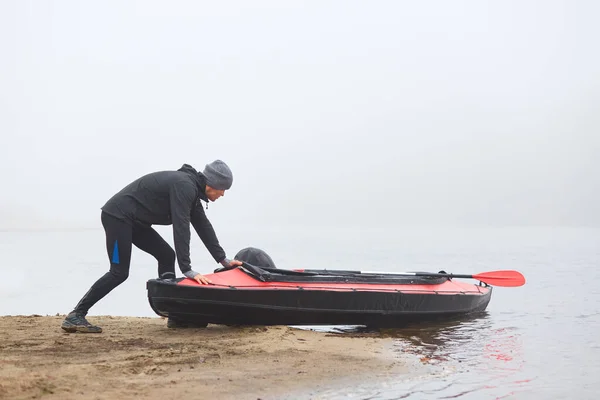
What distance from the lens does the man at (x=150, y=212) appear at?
20.1 ft

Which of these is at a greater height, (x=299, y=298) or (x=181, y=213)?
(x=181, y=213)

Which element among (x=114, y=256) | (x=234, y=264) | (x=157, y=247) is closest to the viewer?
(x=114, y=256)

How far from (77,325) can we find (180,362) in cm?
184

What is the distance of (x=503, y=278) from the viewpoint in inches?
372

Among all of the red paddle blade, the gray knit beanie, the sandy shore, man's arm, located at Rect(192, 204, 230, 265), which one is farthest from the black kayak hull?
the red paddle blade

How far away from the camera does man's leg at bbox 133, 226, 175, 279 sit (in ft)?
21.4

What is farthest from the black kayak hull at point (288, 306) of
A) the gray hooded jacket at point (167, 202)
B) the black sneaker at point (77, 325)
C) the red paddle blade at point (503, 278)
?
the red paddle blade at point (503, 278)

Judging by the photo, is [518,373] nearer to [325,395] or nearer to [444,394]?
[444,394]

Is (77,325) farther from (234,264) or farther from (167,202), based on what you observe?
(234,264)

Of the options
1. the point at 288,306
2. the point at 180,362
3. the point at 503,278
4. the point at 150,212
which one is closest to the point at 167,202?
the point at 150,212

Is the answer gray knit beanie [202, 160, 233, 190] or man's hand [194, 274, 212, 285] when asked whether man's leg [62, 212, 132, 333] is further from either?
gray knit beanie [202, 160, 233, 190]

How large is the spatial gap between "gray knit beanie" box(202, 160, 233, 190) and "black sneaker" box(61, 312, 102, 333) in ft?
5.56

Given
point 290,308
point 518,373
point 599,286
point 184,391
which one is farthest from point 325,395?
point 599,286

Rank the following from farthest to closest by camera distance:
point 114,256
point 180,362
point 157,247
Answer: point 157,247 → point 114,256 → point 180,362
